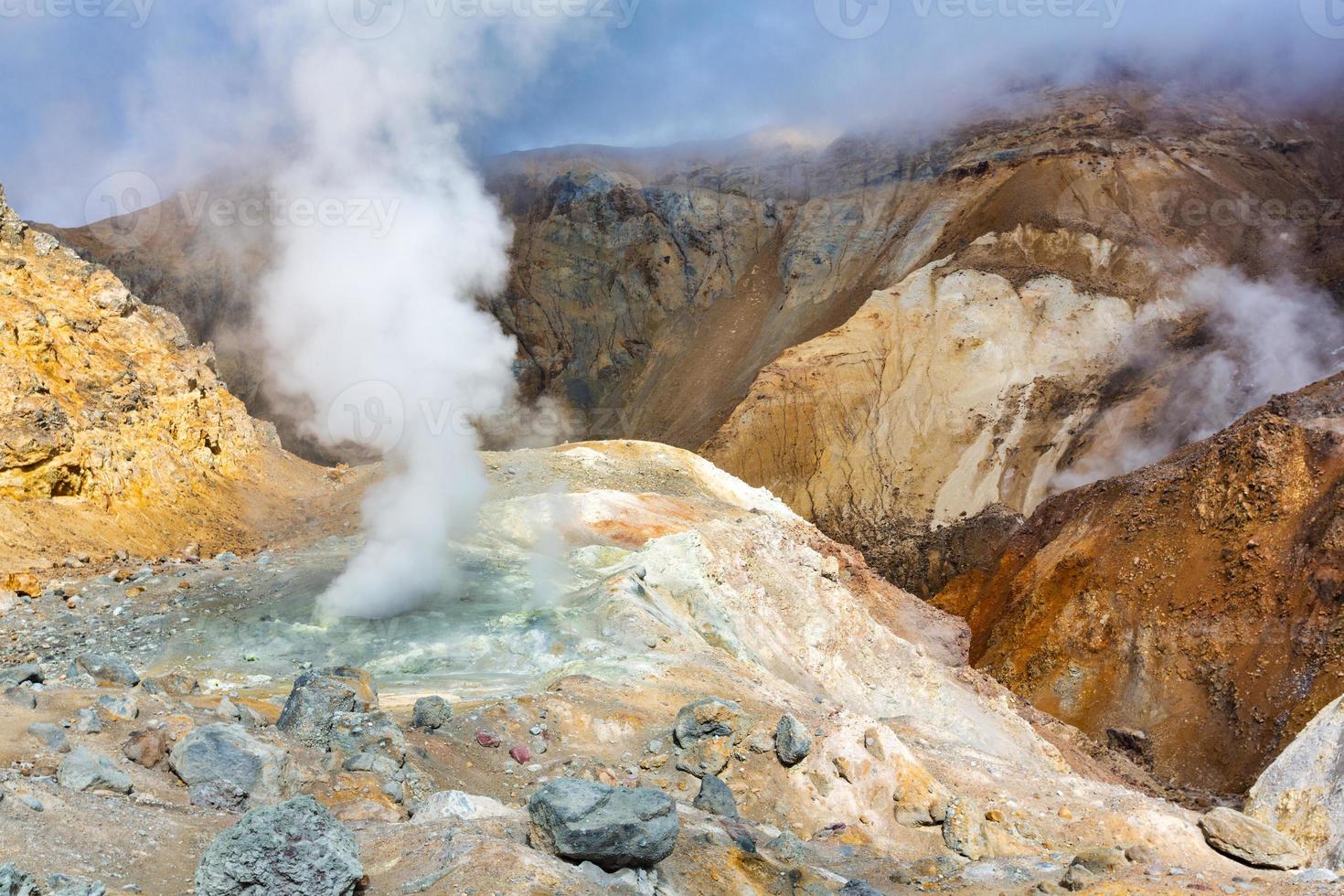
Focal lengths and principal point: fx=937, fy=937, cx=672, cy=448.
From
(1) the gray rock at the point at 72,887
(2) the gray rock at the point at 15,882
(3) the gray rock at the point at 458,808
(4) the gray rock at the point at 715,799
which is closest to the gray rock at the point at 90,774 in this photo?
(1) the gray rock at the point at 72,887

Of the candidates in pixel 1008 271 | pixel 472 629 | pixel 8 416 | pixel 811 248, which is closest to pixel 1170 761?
pixel 472 629

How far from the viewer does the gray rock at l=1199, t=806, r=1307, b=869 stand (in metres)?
7.98

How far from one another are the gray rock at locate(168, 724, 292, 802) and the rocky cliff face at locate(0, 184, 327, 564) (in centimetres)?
849

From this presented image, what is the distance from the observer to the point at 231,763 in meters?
5.71

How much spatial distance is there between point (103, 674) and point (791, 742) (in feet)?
18.8

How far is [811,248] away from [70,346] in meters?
42.0

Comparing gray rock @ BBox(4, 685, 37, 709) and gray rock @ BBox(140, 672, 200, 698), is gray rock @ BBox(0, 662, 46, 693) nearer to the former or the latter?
gray rock @ BBox(140, 672, 200, 698)

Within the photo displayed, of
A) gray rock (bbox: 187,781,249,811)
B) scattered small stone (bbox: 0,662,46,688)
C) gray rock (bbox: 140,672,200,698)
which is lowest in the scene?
gray rock (bbox: 140,672,200,698)

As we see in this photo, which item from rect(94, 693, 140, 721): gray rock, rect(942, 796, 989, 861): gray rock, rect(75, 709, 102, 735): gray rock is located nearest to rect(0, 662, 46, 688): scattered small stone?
rect(94, 693, 140, 721): gray rock

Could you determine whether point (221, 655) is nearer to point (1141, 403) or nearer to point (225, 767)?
point (225, 767)

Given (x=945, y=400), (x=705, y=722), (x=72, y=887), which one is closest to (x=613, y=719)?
(x=705, y=722)

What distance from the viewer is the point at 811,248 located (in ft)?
173

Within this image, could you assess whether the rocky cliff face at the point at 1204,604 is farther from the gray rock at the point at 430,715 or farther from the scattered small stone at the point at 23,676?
the scattered small stone at the point at 23,676

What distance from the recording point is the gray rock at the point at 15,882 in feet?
11.4
